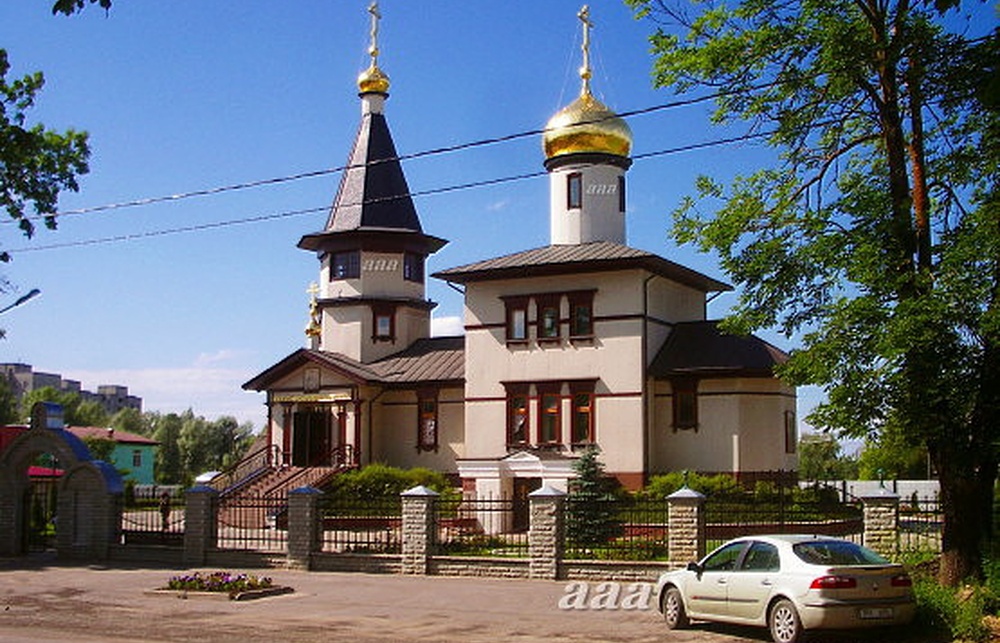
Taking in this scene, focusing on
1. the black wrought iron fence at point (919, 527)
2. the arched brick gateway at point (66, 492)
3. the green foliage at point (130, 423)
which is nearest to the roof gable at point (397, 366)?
the arched brick gateway at point (66, 492)

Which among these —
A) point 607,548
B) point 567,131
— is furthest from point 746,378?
point 607,548

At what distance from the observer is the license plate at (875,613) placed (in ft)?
41.0

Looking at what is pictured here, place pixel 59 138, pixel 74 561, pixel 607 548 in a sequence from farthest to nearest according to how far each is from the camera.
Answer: pixel 59 138
pixel 74 561
pixel 607 548

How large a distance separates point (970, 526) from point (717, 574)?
3700 mm

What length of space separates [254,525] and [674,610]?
58.4ft

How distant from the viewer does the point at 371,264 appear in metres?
37.8

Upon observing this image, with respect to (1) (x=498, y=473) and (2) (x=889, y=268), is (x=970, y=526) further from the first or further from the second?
(1) (x=498, y=473)

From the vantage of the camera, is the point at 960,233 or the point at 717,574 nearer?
the point at 717,574

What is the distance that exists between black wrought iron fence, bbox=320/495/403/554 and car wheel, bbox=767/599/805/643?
33.0 ft

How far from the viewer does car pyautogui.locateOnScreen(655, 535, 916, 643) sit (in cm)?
1242

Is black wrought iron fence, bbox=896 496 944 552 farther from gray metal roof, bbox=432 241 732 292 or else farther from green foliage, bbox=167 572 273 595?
gray metal roof, bbox=432 241 732 292

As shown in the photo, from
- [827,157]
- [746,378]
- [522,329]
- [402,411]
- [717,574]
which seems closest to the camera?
[717,574]

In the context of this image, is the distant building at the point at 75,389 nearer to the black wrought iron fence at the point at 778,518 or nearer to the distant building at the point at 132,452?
the distant building at the point at 132,452

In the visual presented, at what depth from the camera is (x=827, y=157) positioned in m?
16.9
